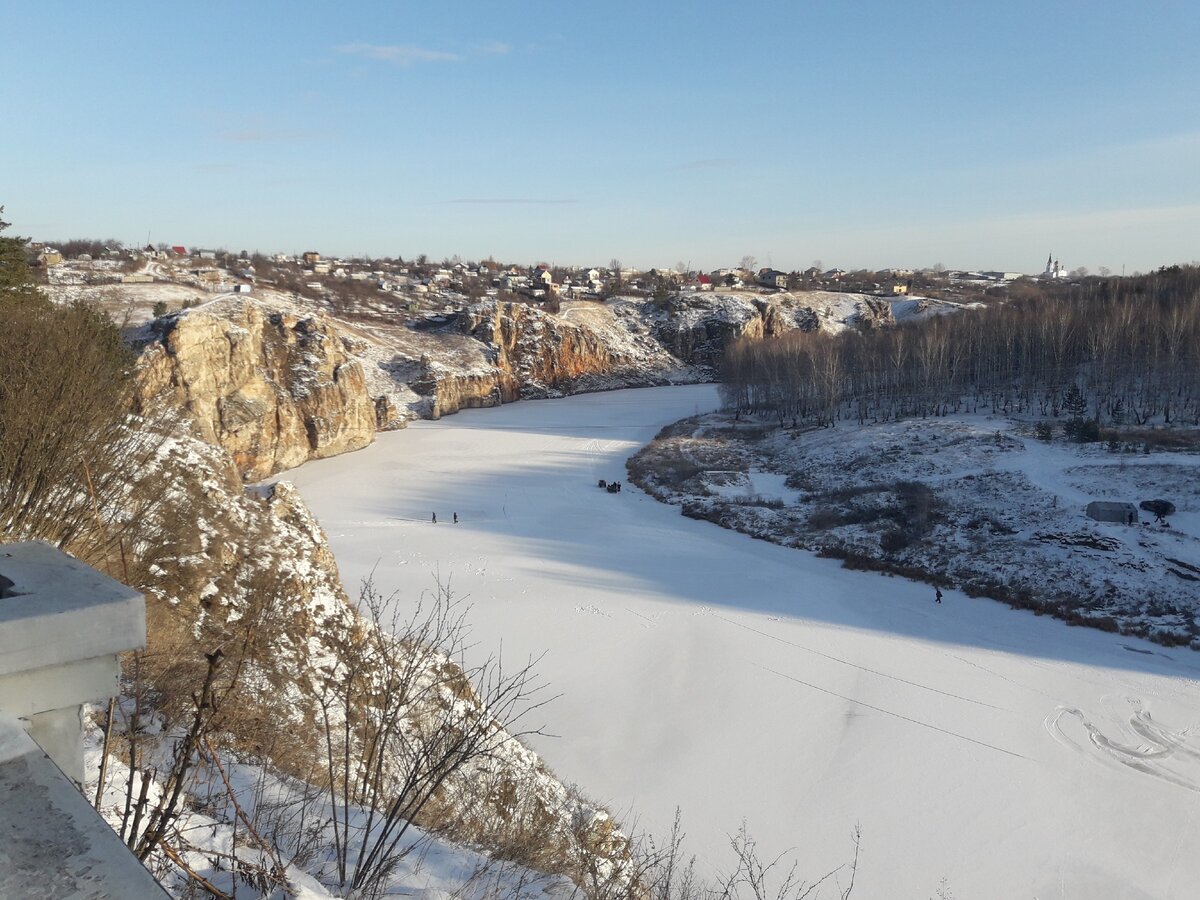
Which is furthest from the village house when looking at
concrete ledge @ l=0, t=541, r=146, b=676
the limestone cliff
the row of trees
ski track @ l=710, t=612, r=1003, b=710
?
concrete ledge @ l=0, t=541, r=146, b=676

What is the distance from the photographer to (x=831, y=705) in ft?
44.9

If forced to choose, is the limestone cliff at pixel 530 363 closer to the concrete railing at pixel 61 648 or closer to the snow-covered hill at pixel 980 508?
the snow-covered hill at pixel 980 508

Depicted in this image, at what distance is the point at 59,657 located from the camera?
1780mm

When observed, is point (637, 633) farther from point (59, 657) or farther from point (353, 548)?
point (59, 657)

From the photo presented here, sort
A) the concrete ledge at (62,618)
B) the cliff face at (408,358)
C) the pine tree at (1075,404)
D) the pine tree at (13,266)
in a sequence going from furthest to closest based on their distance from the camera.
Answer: the pine tree at (1075,404), the cliff face at (408,358), the pine tree at (13,266), the concrete ledge at (62,618)

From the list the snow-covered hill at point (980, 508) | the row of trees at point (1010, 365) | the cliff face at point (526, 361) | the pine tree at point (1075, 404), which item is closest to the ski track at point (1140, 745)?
the snow-covered hill at point (980, 508)

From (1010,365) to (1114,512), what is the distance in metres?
22.1

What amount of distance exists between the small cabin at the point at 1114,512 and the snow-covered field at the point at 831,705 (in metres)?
6.33

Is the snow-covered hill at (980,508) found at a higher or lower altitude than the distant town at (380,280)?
lower

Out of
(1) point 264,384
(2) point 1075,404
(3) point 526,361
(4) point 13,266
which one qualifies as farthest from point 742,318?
(4) point 13,266

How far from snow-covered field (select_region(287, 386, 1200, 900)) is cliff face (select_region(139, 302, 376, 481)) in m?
8.54

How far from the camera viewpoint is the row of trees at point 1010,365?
117 ft

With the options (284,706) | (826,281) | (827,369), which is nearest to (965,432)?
(827,369)

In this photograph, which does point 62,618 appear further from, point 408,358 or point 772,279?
point 772,279
